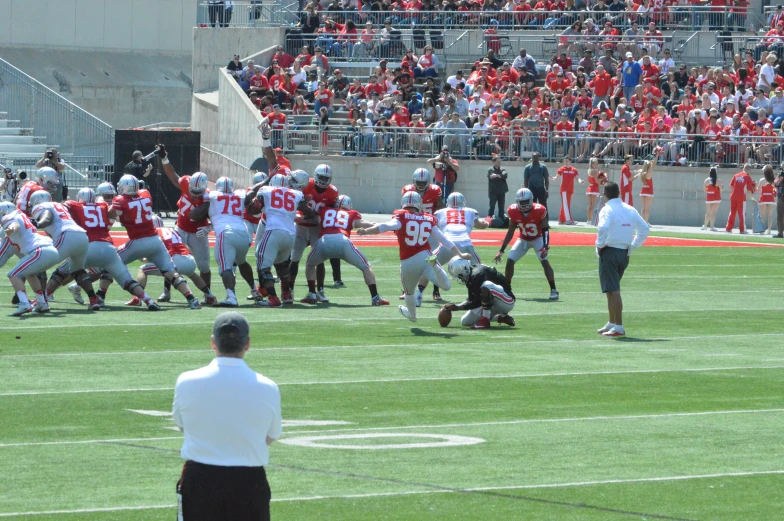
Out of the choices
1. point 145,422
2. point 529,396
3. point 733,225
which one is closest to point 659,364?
point 529,396

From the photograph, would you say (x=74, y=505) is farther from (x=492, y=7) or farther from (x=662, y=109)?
(x=492, y=7)

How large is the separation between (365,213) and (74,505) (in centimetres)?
2958

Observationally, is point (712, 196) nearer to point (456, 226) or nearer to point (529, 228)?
point (529, 228)

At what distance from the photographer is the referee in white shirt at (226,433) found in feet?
17.8

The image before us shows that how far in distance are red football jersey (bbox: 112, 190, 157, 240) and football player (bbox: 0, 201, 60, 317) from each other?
1.24m

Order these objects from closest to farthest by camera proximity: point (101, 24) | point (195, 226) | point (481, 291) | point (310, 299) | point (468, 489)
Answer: point (468, 489) → point (481, 291) → point (195, 226) → point (310, 299) → point (101, 24)

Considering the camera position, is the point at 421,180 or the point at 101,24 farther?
the point at 101,24

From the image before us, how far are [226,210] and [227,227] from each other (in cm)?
28

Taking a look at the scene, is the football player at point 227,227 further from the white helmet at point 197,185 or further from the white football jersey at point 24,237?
the white football jersey at point 24,237

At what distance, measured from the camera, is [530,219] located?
19.1 metres

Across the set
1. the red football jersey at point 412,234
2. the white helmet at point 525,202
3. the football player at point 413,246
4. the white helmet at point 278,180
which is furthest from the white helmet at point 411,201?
the white helmet at point 525,202

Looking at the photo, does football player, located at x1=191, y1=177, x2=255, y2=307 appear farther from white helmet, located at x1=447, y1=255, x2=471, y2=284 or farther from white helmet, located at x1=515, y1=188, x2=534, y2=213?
white helmet, located at x1=515, y1=188, x2=534, y2=213

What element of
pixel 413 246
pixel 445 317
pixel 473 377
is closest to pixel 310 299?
pixel 445 317

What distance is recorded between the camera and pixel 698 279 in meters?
22.7
